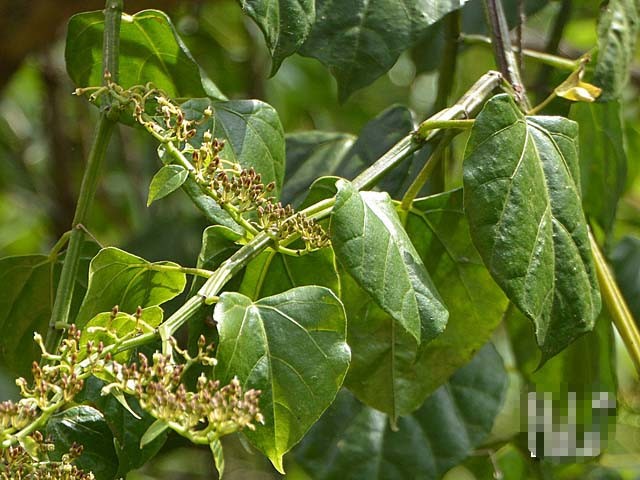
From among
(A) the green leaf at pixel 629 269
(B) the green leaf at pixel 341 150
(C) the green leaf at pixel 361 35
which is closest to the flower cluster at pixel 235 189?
(C) the green leaf at pixel 361 35

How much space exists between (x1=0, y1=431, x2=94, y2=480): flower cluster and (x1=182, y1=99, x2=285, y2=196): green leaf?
0.92 feet

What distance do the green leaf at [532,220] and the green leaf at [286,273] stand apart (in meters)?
0.11

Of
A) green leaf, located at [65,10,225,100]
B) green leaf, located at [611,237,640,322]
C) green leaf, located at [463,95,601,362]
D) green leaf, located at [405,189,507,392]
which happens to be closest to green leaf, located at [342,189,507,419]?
green leaf, located at [405,189,507,392]

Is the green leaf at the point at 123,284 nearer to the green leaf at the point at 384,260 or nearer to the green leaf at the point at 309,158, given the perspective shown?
the green leaf at the point at 384,260

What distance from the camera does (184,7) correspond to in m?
1.76

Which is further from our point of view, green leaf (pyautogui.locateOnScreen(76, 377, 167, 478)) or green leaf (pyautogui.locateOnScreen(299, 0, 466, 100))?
green leaf (pyautogui.locateOnScreen(299, 0, 466, 100))

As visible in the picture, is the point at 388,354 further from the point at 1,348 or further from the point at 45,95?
the point at 45,95

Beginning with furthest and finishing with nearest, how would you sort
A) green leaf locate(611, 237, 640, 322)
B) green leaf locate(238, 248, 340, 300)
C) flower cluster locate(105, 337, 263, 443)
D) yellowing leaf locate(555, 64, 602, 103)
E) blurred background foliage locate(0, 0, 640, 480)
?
blurred background foliage locate(0, 0, 640, 480)
green leaf locate(611, 237, 640, 322)
yellowing leaf locate(555, 64, 602, 103)
green leaf locate(238, 248, 340, 300)
flower cluster locate(105, 337, 263, 443)

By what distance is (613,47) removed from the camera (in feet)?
3.30

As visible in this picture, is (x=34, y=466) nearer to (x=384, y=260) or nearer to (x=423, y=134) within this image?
(x=384, y=260)

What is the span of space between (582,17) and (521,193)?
1381 millimetres

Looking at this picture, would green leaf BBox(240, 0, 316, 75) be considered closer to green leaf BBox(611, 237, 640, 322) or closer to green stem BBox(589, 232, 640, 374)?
green stem BBox(589, 232, 640, 374)

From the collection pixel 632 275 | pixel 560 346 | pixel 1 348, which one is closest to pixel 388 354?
pixel 560 346

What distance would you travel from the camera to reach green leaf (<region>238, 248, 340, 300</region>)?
2.53 feet
